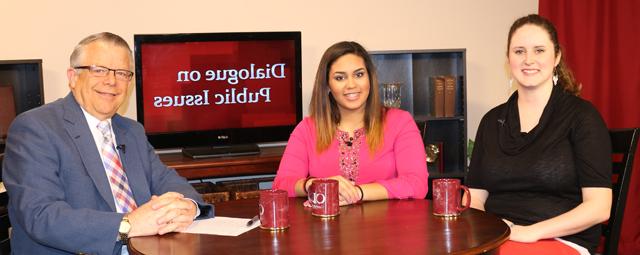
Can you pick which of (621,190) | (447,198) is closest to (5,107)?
(447,198)

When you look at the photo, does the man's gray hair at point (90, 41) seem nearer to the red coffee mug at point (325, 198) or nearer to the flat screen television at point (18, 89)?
the red coffee mug at point (325, 198)

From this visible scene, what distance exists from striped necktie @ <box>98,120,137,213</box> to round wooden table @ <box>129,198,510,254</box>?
0.31 metres

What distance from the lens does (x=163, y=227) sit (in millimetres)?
2266

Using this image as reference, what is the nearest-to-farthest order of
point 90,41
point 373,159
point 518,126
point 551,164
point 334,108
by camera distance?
point 90,41 → point 551,164 → point 518,126 → point 373,159 → point 334,108

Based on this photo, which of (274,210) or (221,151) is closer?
(274,210)

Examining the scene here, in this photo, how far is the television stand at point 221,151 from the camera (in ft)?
14.1

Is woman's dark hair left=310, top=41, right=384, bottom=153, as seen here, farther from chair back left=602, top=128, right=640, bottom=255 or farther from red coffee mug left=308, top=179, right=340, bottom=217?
chair back left=602, top=128, right=640, bottom=255

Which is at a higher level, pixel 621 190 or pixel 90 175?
pixel 90 175

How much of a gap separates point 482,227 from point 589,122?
663 millimetres

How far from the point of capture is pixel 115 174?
258 cm

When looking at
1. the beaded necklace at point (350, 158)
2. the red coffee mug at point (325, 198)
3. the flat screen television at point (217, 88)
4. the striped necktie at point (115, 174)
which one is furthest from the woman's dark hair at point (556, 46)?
the flat screen television at point (217, 88)

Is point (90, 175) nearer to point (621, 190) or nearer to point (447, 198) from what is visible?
point (447, 198)

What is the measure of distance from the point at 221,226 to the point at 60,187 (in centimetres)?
48

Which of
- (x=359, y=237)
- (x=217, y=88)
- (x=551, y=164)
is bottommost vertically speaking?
(x=359, y=237)
